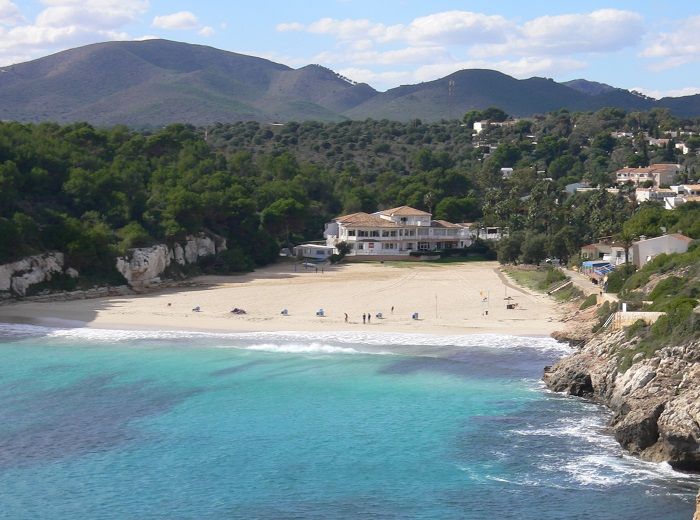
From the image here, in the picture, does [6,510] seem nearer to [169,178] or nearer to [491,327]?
[491,327]

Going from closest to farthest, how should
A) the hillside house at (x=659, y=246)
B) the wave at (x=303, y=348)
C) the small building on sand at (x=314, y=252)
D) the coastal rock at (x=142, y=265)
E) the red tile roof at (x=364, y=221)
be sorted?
1. the wave at (x=303, y=348)
2. the hillside house at (x=659, y=246)
3. the coastal rock at (x=142, y=265)
4. the small building on sand at (x=314, y=252)
5. the red tile roof at (x=364, y=221)

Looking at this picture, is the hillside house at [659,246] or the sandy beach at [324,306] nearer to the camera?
the sandy beach at [324,306]

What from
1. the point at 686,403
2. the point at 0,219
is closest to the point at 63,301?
the point at 0,219

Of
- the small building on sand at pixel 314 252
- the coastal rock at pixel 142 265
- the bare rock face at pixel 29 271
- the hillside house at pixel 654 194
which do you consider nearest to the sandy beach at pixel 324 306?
the bare rock face at pixel 29 271

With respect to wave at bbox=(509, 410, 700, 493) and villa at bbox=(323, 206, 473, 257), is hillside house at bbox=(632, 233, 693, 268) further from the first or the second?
villa at bbox=(323, 206, 473, 257)

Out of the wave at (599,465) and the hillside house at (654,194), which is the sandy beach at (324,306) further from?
the hillside house at (654,194)

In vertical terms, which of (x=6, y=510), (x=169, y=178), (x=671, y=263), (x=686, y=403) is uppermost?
(x=169, y=178)

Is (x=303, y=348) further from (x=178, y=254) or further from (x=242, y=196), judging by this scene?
(x=242, y=196)
